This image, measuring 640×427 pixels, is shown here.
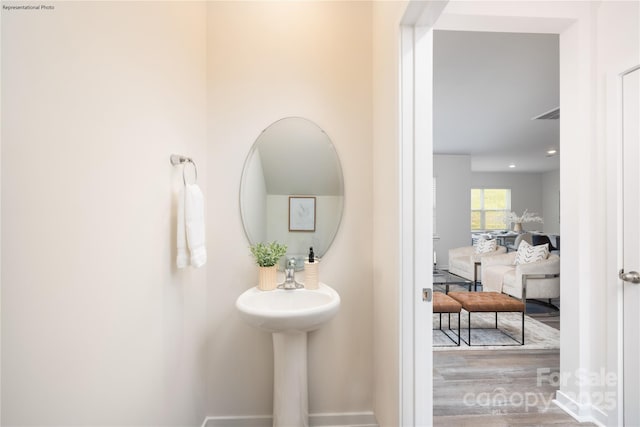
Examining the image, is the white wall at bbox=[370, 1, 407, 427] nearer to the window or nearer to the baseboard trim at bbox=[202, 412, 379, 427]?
the baseboard trim at bbox=[202, 412, 379, 427]

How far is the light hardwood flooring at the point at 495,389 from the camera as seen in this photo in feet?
6.57

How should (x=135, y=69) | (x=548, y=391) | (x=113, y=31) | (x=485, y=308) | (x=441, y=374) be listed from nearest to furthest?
(x=113, y=31) < (x=135, y=69) < (x=548, y=391) < (x=441, y=374) < (x=485, y=308)

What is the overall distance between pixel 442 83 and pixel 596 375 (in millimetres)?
2913

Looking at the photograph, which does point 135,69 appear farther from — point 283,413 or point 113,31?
point 283,413

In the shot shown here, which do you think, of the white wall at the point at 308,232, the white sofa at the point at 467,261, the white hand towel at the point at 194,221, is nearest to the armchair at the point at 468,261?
the white sofa at the point at 467,261

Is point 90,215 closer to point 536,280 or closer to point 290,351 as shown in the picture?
point 290,351

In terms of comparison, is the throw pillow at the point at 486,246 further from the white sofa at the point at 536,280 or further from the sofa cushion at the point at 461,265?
the white sofa at the point at 536,280

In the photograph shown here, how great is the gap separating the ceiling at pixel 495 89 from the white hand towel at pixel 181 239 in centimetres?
236

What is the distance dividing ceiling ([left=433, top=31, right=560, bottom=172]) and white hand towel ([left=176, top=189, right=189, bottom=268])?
2357mm

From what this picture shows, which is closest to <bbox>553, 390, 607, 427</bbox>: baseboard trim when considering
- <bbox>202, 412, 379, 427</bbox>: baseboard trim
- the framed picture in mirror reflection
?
<bbox>202, 412, 379, 427</bbox>: baseboard trim

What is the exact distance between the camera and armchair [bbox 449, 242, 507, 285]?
5664mm

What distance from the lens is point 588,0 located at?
1.92m

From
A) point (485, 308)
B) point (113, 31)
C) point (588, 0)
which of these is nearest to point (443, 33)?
point (588, 0)

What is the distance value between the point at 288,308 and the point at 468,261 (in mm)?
5313
